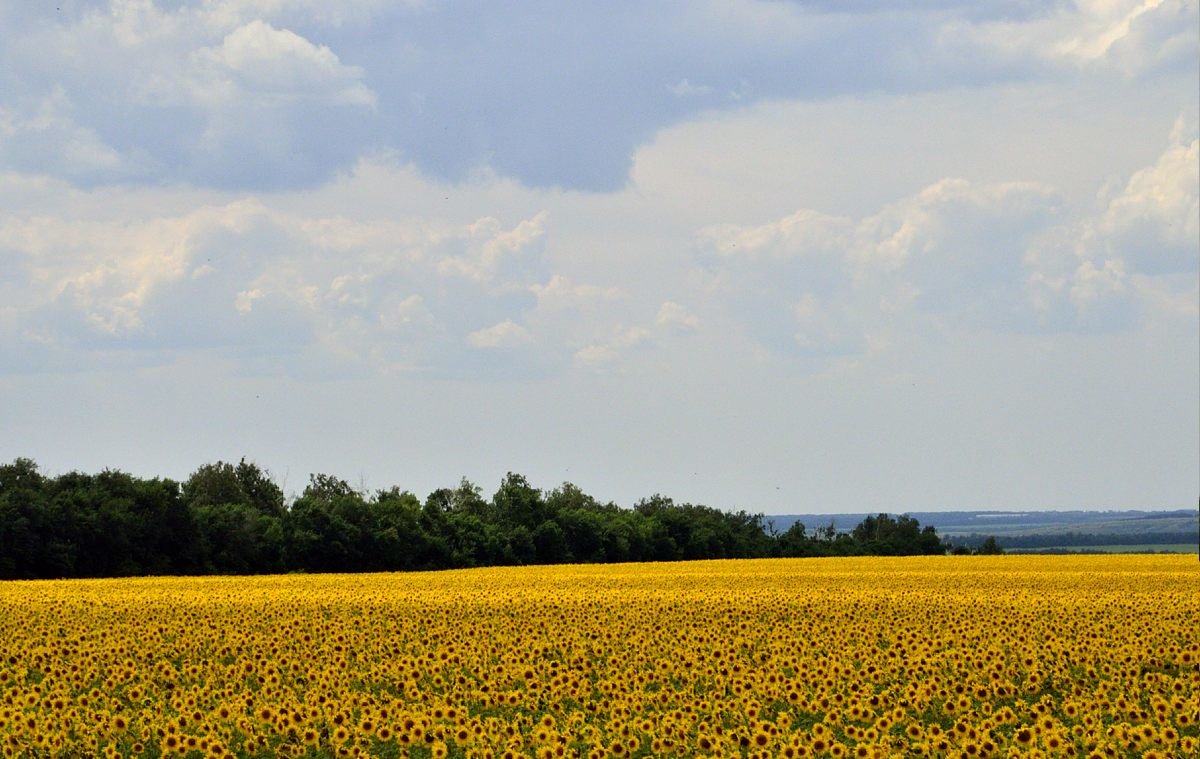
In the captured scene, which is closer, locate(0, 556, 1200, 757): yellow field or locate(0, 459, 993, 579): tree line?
locate(0, 556, 1200, 757): yellow field

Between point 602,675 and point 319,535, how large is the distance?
59735mm

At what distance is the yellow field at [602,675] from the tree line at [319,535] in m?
30.8

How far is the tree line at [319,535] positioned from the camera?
A: 69.6 metres

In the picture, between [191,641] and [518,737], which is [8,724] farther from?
[191,641]

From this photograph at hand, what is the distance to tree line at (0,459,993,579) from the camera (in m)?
69.6

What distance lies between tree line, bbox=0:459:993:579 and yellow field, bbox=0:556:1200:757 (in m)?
30.8

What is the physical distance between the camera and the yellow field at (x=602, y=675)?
685 inches

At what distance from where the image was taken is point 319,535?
265 feet

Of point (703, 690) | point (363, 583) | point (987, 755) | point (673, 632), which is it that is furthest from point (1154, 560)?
point (987, 755)

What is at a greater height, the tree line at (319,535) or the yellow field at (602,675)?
the tree line at (319,535)

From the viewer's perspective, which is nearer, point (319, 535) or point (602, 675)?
point (602, 675)

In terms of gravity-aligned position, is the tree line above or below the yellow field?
above

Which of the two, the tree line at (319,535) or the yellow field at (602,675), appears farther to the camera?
the tree line at (319,535)

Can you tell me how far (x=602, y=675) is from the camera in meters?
23.0
